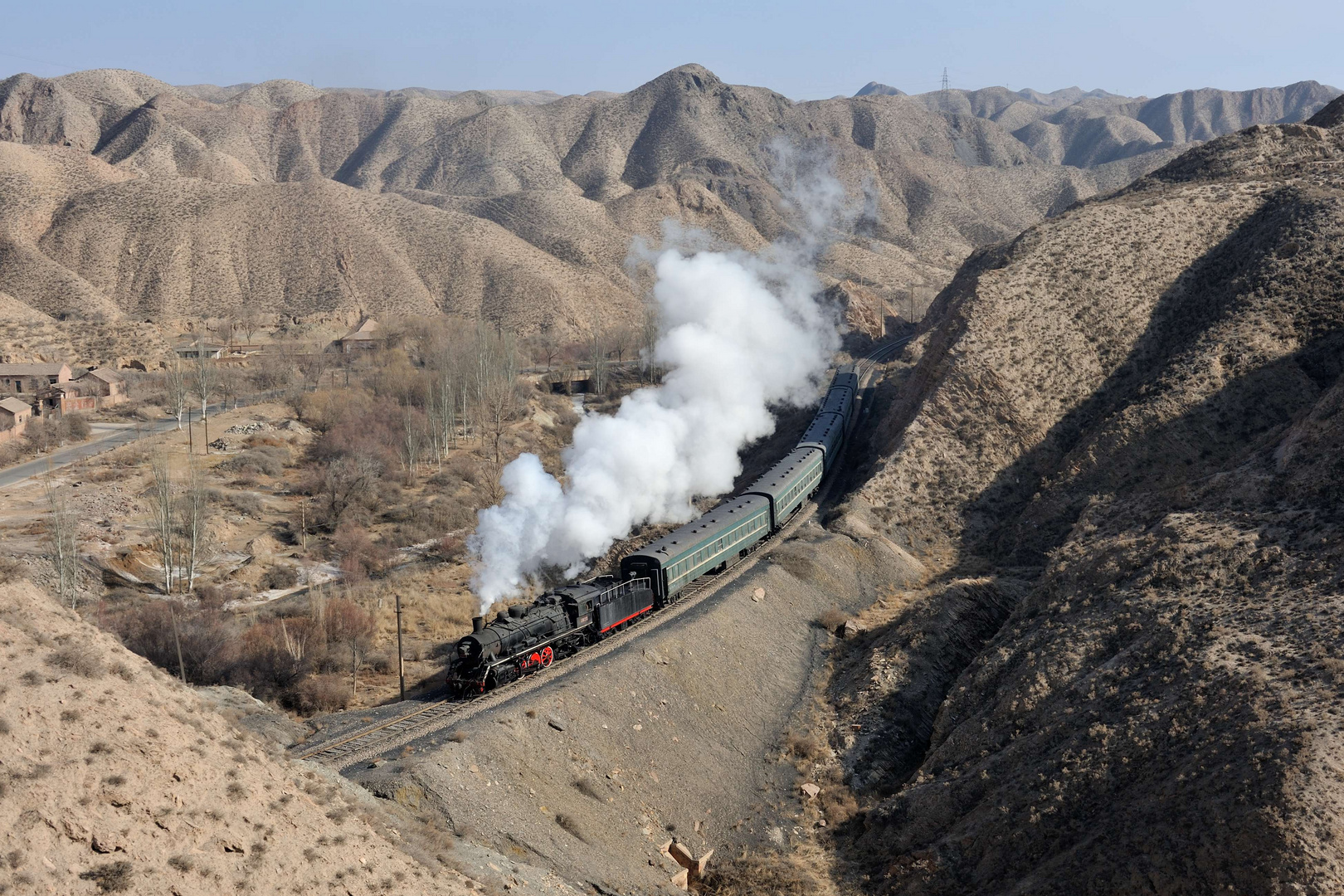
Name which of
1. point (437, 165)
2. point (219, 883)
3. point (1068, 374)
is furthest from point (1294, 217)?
point (437, 165)

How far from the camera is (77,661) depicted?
1606cm

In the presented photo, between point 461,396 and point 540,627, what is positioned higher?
point 461,396

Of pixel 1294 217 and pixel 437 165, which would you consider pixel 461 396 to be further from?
pixel 437 165

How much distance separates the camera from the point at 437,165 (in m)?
198

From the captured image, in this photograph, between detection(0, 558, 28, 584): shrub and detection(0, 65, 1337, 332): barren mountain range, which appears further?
detection(0, 65, 1337, 332): barren mountain range

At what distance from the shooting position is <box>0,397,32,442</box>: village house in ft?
198

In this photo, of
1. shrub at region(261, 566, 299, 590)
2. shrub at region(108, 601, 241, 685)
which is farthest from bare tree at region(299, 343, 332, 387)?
shrub at region(108, 601, 241, 685)

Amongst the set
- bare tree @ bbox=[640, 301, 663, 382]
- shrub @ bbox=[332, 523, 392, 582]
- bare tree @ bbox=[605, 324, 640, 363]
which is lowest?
shrub @ bbox=[332, 523, 392, 582]

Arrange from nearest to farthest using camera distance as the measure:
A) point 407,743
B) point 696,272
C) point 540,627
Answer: point 407,743 < point 540,627 < point 696,272

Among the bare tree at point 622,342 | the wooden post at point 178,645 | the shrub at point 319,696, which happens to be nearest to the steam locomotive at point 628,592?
the shrub at point 319,696

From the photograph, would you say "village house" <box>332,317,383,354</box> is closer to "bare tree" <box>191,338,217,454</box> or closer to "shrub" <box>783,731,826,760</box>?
"bare tree" <box>191,338,217,454</box>

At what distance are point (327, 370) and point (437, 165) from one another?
125669 mm

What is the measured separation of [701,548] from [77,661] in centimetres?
2191

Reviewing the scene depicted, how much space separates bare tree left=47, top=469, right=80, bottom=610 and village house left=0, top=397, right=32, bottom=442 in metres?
22.1
